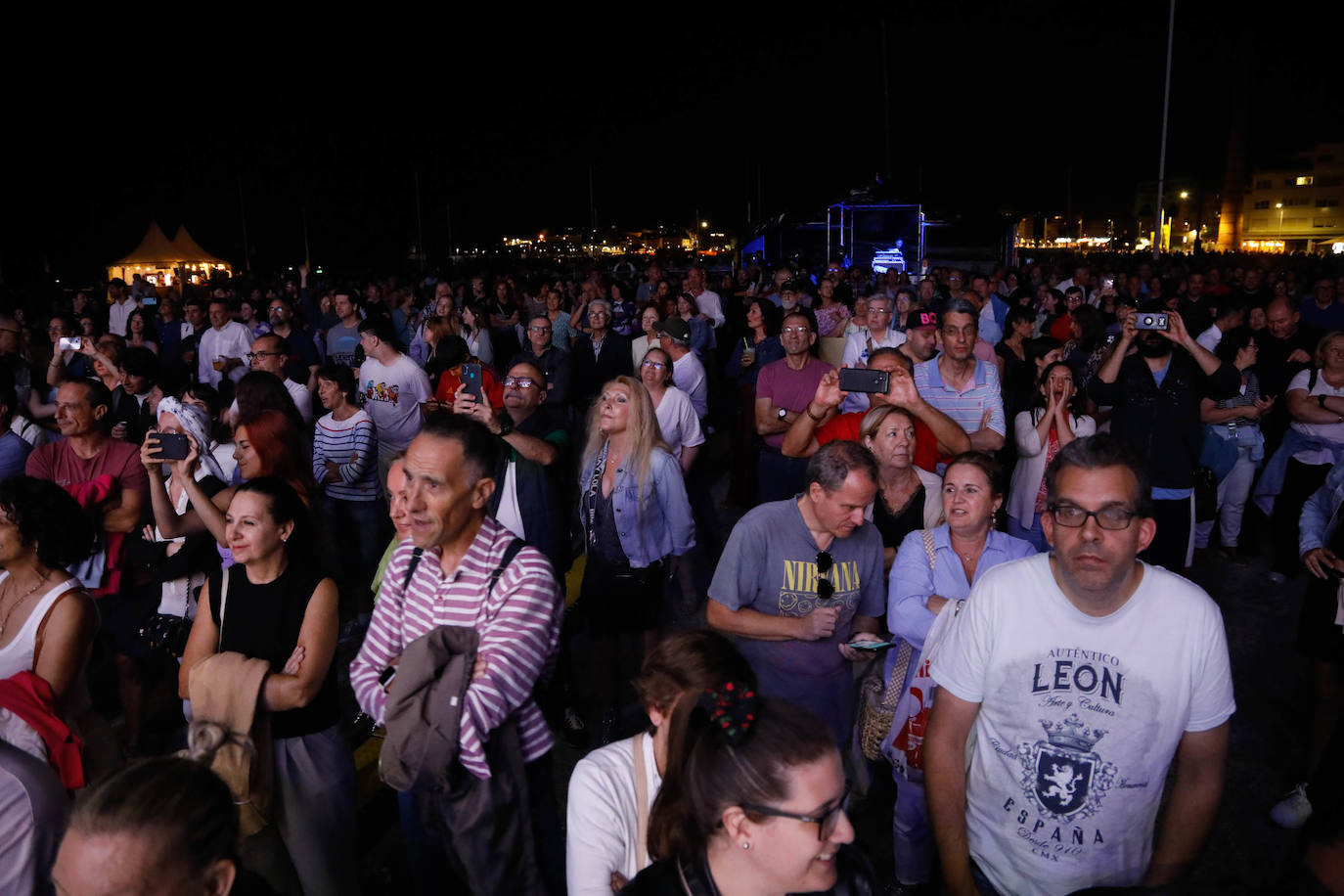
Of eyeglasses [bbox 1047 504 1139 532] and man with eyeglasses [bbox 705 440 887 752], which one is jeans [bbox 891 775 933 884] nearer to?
man with eyeglasses [bbox 705 440 887 752]

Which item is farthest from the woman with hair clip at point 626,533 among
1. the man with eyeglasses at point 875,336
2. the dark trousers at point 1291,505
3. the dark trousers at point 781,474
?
the dark trousers at point 1291,505

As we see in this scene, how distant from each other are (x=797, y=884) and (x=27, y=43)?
35.4 metres

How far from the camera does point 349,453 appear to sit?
555 centimetres

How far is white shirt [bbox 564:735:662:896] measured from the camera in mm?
2164

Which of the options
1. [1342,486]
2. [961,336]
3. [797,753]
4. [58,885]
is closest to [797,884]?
[797,753]

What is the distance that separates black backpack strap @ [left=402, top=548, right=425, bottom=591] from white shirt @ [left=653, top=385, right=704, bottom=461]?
307cm

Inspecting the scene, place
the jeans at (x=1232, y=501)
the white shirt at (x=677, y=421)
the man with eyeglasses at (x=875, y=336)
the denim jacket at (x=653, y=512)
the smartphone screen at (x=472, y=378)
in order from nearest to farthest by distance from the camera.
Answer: the denim jacket at (x=653, y=512) < the smartphone screen at (x=472, y=378) < the white shirt at (x=677, y=421) < the jeans at (x=1232, y=501) < the man with eyeglasses at (x=875, y=336)

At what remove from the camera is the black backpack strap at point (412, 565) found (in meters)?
2.81

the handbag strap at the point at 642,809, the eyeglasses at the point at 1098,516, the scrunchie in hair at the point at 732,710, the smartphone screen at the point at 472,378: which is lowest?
the handbag strap at the point at 642,809

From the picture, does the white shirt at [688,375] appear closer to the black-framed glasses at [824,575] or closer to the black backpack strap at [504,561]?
the black-framed glasses at [824,575]

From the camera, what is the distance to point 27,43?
89.5ft

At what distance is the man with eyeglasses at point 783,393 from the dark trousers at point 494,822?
3.39 metres

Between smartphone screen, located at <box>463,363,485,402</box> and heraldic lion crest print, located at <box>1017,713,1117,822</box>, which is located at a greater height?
smartphone screen, located at <box>463,363,485,402</box>

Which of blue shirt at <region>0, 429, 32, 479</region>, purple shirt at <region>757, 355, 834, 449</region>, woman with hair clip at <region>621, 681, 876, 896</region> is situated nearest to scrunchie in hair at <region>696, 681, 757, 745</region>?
woman with hair clip at <region>621, 681, 876, 896</region>
